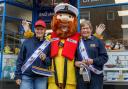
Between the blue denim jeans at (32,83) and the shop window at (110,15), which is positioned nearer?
the blue denim jeans at (32,83)

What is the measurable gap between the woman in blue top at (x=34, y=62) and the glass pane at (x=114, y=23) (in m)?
2.37

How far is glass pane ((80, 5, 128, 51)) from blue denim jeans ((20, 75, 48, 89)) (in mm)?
2646

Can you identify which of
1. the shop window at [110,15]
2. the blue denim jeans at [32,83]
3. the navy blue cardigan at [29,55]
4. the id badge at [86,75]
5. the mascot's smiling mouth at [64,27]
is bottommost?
the blue denim jeans at [32,83]

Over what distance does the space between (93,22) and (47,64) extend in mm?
2627

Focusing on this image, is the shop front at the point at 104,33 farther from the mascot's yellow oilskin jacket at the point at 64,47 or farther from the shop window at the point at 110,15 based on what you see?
the mascot's yellow oilskin jacket at the point at 64,47

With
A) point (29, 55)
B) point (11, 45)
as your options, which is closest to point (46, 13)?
point (11, 45)

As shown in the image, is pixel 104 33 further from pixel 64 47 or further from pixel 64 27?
pixel 64 47

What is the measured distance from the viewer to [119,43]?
827 centimetres

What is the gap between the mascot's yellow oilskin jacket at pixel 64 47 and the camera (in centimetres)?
624

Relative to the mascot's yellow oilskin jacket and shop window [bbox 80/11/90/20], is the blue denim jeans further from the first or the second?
shop window [bbox 80/11/90/20]

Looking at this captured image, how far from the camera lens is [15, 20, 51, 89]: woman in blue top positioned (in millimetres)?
6172

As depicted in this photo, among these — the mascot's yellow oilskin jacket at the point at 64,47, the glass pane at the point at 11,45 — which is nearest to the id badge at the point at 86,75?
the mascot's yellow oilskin jacket at the point at 64,47

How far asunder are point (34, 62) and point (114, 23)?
9.33 feet

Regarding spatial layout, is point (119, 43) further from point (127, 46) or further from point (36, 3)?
point (36, 3)
